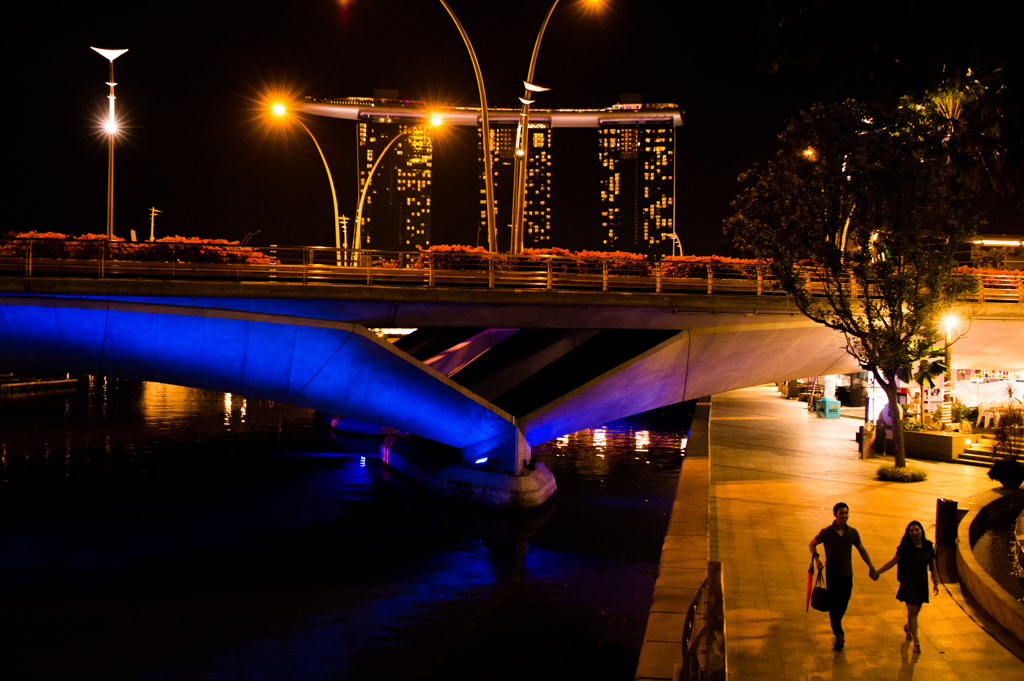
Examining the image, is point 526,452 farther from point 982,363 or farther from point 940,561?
point 982,363

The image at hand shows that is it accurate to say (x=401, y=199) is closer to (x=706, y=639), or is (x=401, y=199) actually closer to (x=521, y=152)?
(x=521, y=152)

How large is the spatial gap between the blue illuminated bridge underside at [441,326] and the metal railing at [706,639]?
49.2 feet

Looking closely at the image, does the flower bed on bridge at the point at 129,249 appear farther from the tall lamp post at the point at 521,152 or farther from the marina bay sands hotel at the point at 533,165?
the marina bay sands hotel at the point at 533,165

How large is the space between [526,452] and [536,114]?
229ft

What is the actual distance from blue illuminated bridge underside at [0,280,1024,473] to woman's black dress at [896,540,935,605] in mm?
14622

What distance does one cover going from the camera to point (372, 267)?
21.9m

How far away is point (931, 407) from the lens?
27312mm

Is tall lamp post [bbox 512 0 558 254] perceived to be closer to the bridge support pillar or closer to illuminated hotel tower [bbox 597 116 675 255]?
the bridge support pillar

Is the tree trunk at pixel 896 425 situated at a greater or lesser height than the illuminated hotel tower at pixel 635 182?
lesser

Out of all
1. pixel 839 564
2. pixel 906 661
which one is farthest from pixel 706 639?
pixel 906 661

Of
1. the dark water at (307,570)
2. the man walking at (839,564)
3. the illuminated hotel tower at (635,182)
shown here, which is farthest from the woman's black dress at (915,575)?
the illuminated hotel tower at (635,182)

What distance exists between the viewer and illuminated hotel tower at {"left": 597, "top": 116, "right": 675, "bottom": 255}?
380 ft

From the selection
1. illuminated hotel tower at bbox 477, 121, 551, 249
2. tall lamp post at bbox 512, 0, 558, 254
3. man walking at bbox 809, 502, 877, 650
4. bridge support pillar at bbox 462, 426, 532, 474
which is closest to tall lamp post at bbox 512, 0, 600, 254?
tall lamp post at bbox 512, 0, 558, 254

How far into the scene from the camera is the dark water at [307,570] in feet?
43.4
